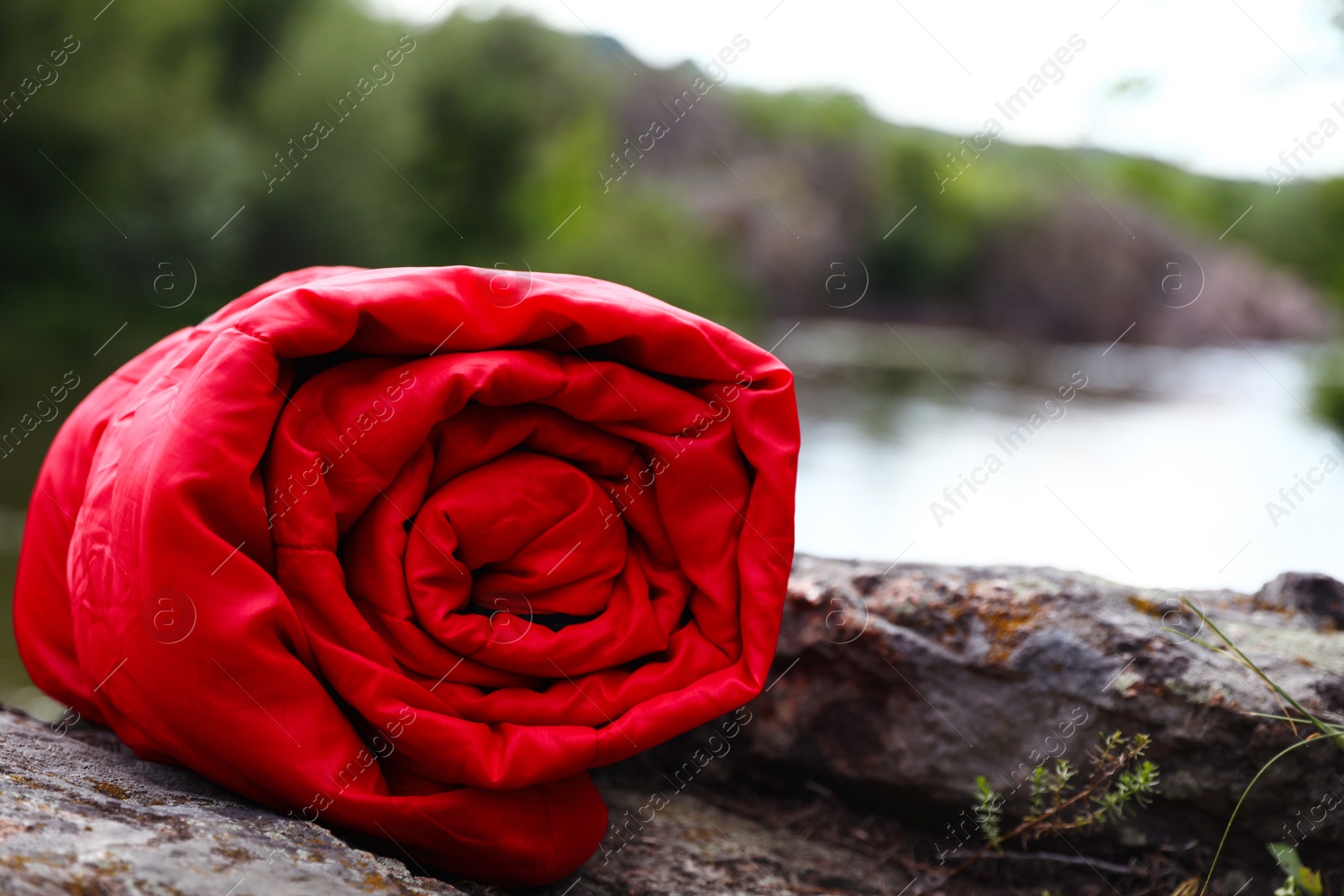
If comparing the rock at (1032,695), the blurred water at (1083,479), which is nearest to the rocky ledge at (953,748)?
the rock at (1032,695)

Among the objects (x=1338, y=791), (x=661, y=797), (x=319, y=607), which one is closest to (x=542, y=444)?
(x=319, y=607)

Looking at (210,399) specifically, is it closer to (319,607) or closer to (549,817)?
(319,607)

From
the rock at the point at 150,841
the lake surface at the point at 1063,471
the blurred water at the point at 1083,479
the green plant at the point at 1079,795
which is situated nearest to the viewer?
the rock at the point at 150,841

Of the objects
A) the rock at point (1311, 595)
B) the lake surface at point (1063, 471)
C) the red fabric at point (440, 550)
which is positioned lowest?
the lake surface at point (1063, 471)

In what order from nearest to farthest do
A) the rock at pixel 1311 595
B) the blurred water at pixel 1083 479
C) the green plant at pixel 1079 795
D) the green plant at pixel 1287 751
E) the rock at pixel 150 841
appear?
the rock at pixel 150 841
the green plant at pixel 1287 751
the green plant at pixel 1079 795
the rock at pixel 1311 595
the blurred water at pixel 1083 479

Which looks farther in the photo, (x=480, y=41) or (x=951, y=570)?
(x=480, y=41)

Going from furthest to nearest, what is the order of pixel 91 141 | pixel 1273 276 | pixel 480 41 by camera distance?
1. pixel 1273 276
2. pixel 480 41
3. pixel 91 141

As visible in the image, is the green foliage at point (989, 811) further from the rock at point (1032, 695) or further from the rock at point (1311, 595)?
the rock at point (1311, 595)

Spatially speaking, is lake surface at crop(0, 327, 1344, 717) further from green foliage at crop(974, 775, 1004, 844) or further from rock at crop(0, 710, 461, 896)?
rock at crop(0, 710, 461, 896)
